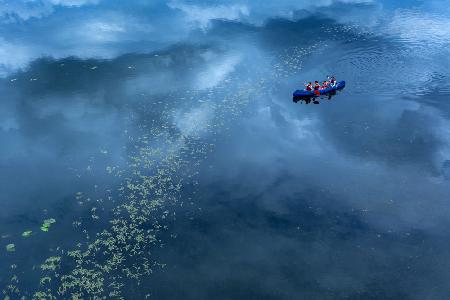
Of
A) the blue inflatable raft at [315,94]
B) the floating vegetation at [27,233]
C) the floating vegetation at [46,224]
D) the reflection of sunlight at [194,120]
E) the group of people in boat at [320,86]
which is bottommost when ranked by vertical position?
the floating vegetation at [27,233]

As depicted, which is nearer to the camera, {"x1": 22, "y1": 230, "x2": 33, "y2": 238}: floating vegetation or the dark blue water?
the dark blue water

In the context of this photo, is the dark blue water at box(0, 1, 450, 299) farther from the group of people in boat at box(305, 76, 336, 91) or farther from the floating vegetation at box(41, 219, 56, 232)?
the group of people in boat at box(305, 76, 336, 91)

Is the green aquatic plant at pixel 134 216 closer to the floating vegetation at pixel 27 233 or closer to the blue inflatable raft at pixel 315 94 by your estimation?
the floating vegetation at pixel 27 233

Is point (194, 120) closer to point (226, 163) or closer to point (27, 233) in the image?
point (226, 163)

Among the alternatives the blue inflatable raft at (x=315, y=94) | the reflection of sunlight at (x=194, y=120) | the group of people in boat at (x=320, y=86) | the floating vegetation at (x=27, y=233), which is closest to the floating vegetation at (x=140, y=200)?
the reflection of sunlight at (x=194, y=120)

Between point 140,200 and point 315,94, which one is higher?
point 315,94

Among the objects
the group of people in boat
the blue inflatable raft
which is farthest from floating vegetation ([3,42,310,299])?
the group of people in boat

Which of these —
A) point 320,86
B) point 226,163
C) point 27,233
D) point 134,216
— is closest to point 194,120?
point 226,163

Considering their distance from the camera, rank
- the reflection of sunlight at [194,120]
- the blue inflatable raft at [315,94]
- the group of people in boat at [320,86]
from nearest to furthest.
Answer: the reflection of sunlight at [194,120], the blue inflatable raft at [315,94], the group of people in boat at [320,86]
